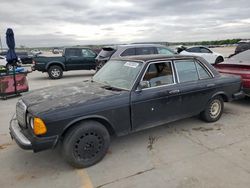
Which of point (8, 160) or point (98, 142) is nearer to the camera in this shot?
point (98, 142)

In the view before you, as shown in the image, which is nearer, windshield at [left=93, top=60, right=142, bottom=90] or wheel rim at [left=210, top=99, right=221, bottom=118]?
windshield at [left=93, top=60, right=142, bottom=90]

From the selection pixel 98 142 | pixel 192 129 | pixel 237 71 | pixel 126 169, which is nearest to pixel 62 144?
pixel 98 142

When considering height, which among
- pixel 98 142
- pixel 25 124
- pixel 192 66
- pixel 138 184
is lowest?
pixel 138 184

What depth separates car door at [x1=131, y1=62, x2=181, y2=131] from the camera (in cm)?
384

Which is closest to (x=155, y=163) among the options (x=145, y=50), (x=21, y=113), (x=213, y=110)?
(x=21, y=113)

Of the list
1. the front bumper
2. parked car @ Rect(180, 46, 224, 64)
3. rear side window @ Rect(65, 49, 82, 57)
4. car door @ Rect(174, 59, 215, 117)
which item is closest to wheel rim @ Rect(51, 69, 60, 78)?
rear side window @ Rect(65, 49, 82, 57)

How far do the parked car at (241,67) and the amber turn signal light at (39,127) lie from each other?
5.12 metres

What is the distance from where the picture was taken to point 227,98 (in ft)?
17.2

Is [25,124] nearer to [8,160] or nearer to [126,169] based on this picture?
[8,160]

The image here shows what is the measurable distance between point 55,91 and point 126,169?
185cm

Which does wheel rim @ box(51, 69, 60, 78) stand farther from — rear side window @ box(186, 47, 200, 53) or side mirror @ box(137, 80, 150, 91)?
side mirror @ box(137, 80, 150, 91)

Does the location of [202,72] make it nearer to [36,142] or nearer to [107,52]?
[36,142]

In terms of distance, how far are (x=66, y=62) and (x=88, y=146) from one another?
10.6 meters

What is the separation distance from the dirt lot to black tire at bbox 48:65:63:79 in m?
8.55
